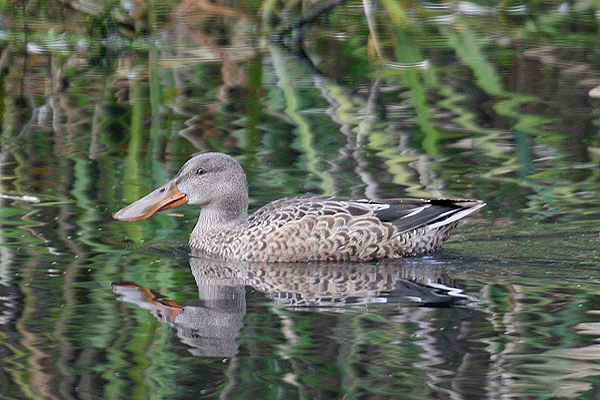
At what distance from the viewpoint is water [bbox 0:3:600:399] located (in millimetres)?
4492

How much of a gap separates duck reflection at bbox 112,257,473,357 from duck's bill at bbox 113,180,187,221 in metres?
0.58

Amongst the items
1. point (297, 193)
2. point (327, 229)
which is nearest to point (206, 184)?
point (297, 193)

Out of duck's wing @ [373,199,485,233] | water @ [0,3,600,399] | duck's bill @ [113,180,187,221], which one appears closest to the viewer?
water @ [0,3,600,399]

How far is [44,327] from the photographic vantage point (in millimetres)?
5031

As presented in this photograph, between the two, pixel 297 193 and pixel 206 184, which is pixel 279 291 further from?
pixel 297 193

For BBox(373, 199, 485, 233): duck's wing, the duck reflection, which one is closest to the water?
the duck reflection

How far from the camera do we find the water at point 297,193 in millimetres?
4492

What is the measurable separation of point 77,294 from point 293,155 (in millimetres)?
3542

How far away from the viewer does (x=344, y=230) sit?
22.2 ft

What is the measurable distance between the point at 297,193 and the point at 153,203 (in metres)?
1.18

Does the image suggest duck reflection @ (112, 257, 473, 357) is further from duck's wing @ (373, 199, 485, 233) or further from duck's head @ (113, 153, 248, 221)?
duck's head @ (113, 153, 248, 221)

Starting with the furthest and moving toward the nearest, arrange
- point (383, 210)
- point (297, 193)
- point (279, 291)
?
point (297, 193) → point (383, 210) → point (279, 291)

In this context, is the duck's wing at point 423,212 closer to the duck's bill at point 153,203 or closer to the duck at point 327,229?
the duck at point 327,229

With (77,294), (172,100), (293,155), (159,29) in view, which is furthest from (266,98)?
(77,294)
